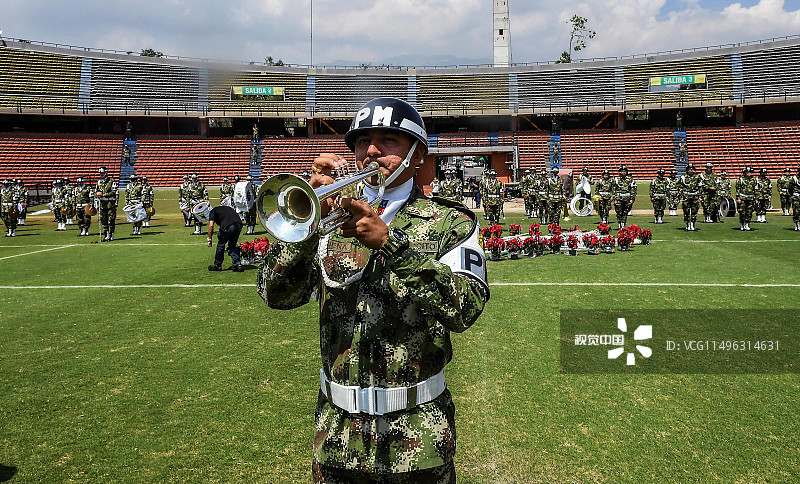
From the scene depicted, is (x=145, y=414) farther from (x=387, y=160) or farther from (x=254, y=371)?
(x=387, y=160)

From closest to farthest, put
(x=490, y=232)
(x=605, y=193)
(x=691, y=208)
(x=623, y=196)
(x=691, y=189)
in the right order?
(x=490, y=232) < (x=691, y=208) < (x=691, y=189) < (x=623, y=196) < (x=605, y=193)

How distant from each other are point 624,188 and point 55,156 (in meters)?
44.4

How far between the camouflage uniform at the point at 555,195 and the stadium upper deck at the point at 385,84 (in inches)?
1287

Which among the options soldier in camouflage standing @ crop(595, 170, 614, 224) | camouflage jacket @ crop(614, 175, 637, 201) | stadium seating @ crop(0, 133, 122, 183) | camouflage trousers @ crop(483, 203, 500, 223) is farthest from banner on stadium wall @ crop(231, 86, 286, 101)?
camouflage jacket @ crop(614, 175, 637, 201)

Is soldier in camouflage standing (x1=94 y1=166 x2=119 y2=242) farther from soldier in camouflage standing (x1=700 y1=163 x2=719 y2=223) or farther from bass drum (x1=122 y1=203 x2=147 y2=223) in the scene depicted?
soldier in camouflage standing (x1=700 y1=163 x2=719 y2=223)

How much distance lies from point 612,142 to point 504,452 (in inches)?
1953

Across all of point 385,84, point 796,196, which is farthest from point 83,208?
point 385,84

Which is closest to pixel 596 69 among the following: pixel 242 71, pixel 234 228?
pixel 242 71

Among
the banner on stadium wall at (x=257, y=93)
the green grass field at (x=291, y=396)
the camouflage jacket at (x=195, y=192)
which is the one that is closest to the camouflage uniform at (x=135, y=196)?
the camouflage jacket at (x=195, y=192)

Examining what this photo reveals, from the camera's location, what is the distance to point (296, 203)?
2.30m

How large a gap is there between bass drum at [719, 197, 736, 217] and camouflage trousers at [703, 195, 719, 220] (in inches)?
23.4

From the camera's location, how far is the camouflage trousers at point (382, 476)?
2.40 m

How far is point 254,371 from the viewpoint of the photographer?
6.61 m

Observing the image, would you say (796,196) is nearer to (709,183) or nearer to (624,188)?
(709,183)
